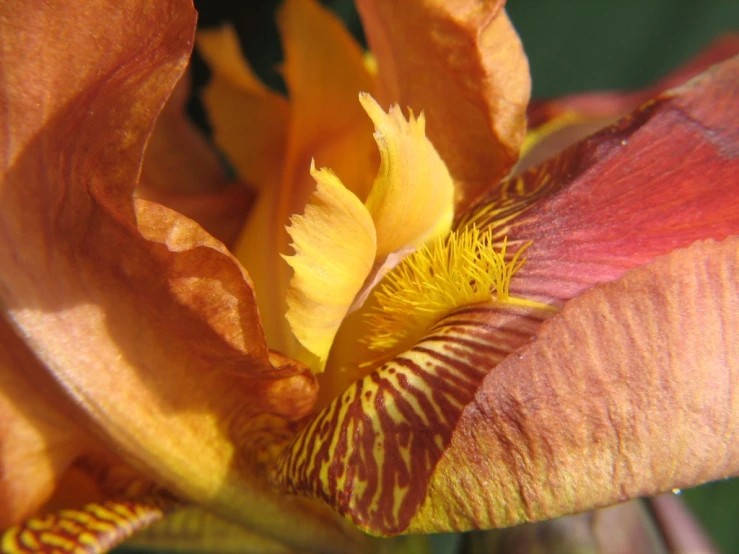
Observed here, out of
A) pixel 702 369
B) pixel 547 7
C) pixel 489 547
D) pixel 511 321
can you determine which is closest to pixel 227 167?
pixel 547 7

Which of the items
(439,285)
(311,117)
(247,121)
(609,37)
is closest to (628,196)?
(439,285)

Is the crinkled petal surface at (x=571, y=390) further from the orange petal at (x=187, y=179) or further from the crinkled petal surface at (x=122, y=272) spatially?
the orange petal at (x=187, y=179)

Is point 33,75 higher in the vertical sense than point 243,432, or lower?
higher

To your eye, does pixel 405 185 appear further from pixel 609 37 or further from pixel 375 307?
pixel 609 37

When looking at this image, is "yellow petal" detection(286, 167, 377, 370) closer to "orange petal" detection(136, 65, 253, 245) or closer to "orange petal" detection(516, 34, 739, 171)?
"orange petal" detection(136, 65, 253, 245)

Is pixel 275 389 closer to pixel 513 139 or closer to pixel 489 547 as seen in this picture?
pixel 513 139

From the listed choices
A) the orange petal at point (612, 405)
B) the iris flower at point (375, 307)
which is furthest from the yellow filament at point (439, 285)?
the orange petal at point (612, 405)
